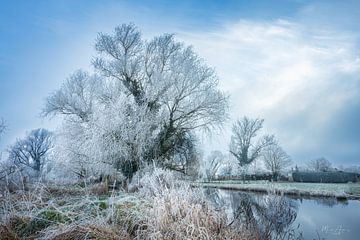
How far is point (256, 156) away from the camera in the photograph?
177 feet

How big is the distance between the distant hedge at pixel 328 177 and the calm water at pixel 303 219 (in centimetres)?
1915

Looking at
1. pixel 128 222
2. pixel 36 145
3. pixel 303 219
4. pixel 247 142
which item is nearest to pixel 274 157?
pixel 247 142

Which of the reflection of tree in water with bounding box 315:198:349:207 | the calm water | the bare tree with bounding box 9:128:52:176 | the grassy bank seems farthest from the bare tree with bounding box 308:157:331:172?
the grassy bank

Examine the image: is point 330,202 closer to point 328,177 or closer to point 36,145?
point 328,177

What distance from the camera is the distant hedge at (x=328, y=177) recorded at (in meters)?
34.1

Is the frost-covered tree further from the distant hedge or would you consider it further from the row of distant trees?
the distant hedge

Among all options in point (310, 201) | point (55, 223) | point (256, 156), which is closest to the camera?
point (55, 223)

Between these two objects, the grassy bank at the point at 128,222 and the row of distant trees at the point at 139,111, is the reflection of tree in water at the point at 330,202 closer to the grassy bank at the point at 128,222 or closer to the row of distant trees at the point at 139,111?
the row of distant trees at the point at 139,111

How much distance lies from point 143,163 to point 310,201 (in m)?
9.36

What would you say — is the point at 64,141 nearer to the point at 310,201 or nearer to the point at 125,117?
the point at 125,117

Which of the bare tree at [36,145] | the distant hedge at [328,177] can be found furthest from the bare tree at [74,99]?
the bare tree at [36,145]

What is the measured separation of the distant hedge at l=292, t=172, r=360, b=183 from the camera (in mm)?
34125

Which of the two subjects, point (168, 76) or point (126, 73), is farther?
point (126, 73)

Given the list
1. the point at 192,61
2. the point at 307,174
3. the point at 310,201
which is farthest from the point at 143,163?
the point at 307,174
